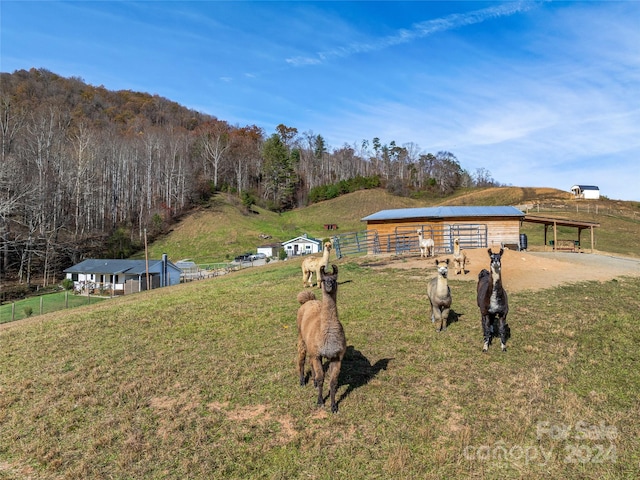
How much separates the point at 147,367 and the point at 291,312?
16.5 ft

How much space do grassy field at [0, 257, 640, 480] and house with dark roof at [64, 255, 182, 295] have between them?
Result: 2985 cm

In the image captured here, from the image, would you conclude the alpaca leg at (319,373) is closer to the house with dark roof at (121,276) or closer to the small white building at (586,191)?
the house with dark roof at (121,276)

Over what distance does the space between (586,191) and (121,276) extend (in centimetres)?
9112

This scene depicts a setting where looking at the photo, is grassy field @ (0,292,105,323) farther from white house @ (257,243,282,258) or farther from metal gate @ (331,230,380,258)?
white house @ (257,243,282,258)

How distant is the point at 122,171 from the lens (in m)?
69.1

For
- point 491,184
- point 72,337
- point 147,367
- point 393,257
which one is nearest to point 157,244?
point 393,257

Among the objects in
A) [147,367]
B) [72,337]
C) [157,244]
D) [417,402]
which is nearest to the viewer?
[417,402]

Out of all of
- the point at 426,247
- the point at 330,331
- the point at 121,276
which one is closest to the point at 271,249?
the point at 121,276

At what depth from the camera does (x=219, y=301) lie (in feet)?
53.6

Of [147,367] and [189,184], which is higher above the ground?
[189,184]

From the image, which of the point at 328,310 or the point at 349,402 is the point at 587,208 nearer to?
the point at 349,402

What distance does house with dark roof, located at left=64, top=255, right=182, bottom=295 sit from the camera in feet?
132

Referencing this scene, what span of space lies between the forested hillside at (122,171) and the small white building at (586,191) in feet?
89.9

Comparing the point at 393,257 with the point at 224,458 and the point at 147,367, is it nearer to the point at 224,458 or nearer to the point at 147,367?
the point at 147,367
